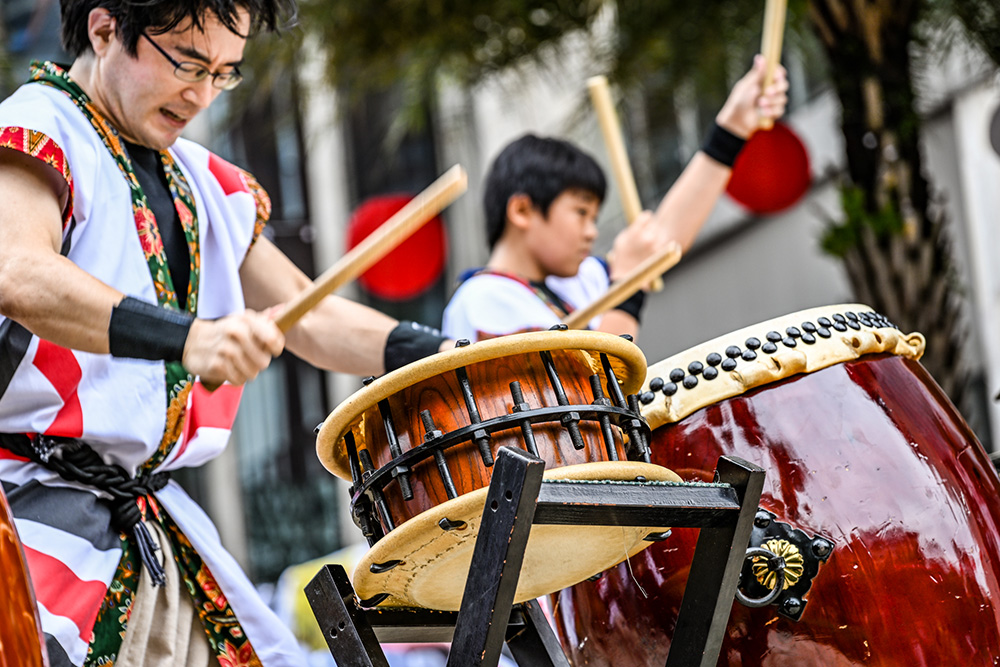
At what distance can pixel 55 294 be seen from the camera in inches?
61.9

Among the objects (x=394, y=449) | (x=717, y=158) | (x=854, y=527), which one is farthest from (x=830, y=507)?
(x=717, y=158)

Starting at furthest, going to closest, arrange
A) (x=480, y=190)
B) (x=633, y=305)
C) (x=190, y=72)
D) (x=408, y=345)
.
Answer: (x=480, y=190) < (x=633, y=305) < (x=408, y=345) < (x=190, y=72)

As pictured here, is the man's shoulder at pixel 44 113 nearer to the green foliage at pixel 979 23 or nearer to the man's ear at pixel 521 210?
the man's ear at pixel 521 210

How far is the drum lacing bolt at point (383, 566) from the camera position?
1525 millimetres

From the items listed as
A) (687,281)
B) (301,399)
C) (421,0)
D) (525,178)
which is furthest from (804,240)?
(301,399)

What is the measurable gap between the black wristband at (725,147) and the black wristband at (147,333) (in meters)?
2.15

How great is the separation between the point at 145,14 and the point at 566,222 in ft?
4.96

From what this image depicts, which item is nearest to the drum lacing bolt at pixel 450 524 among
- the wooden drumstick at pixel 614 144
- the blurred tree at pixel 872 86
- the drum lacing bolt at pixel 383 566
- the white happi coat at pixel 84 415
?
the drum lacing bolt at pixel 383 566

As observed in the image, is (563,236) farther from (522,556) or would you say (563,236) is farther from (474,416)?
(522,556)

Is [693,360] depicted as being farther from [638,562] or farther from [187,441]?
[187,441]

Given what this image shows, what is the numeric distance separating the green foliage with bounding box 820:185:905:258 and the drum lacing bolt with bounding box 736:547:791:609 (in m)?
3.24

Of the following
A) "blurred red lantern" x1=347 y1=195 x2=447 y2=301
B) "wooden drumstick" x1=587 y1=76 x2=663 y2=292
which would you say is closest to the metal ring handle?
"wooden drumstick" x1=587 y1=76 x2=663 y2=292

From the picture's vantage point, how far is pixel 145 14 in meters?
1.89

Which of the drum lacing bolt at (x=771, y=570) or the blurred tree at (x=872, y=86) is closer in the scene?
the drum lacing bolt at (x=771, y=570)
